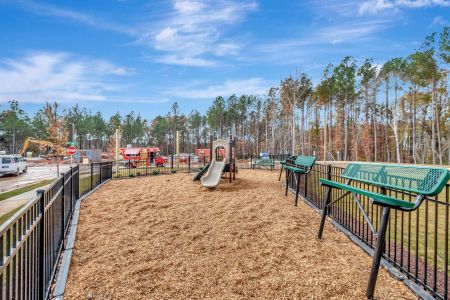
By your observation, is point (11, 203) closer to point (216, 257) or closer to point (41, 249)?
point (41, 249)

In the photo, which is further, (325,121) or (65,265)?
(325,121)

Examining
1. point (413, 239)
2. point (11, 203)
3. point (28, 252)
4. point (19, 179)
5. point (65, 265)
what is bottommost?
point (19, 179)

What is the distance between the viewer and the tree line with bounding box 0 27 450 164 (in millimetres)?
36406

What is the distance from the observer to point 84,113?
79.9 m

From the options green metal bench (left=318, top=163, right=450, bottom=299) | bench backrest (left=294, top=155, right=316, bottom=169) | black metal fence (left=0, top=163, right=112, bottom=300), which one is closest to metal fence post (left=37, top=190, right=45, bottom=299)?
black metal fence (left=0, top=163, right=112, bottom=300)

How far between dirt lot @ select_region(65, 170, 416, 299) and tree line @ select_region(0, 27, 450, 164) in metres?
30.8

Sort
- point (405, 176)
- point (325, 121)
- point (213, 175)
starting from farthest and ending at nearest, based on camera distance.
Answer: point (325, 121) → point (213, 175) → point (405, 176)

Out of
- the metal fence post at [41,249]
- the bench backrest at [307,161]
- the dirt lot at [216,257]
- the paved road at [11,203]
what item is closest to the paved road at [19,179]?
the paved road at [11,203]

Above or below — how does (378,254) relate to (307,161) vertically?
below

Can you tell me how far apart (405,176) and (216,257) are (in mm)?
2622

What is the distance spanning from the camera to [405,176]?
3.09m

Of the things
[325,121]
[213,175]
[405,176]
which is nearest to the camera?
[405,176]

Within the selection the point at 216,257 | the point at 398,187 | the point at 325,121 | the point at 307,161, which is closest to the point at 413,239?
the point at 307,161

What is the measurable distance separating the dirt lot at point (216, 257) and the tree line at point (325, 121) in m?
30.8
